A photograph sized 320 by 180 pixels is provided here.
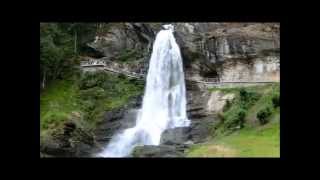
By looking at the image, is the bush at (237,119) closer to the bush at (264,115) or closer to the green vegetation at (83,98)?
the bush at (264,115)

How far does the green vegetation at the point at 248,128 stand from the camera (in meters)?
9.64

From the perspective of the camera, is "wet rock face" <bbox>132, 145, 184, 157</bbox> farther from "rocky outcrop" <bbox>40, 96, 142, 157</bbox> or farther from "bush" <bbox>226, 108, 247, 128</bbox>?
"bush" <bbox>226, 108, 247, 128</bbox>

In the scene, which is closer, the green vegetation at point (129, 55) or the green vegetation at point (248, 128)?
the green vegetation at point (248, 128)

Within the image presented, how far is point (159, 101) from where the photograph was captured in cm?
984

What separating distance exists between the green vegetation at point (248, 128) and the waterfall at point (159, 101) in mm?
364

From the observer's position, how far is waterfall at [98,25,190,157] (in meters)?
9.70

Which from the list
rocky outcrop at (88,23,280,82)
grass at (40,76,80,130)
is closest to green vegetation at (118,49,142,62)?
rocky outcrop at (88,23,280,82)

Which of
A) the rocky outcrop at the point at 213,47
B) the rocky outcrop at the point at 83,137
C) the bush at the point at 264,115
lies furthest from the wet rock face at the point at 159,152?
the bush at the point at 264,115
